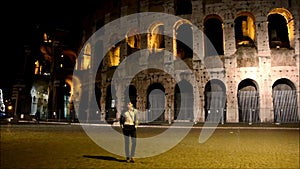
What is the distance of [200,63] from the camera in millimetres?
20422

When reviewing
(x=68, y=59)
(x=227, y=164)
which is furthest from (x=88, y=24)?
A: (x=227, y=164)

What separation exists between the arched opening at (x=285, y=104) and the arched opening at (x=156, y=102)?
8637 mm

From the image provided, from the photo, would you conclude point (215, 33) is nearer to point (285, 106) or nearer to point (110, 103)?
point (285, 106)

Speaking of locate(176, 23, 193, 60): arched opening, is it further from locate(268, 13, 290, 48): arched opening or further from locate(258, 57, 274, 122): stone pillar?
locate(258, 57, 274, 122): stone pillar

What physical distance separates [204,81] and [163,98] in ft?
12.6

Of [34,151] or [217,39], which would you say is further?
[217,39]

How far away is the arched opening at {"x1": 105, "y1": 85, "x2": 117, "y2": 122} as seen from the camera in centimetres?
2429

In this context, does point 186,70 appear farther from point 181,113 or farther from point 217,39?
point 217,39

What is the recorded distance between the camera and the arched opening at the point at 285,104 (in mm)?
18383

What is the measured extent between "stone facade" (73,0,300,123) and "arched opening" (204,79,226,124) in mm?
76

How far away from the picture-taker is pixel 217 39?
23.4 meters

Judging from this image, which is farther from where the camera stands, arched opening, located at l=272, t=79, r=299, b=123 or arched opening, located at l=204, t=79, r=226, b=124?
arched opening, located at l=204, t=79, r=226, b=124

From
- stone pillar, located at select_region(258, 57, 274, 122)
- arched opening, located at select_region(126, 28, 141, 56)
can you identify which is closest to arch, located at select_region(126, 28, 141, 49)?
arched opening, located at select_region(126, 28, 141, 56)

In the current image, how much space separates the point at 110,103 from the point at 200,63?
33.1 ft
